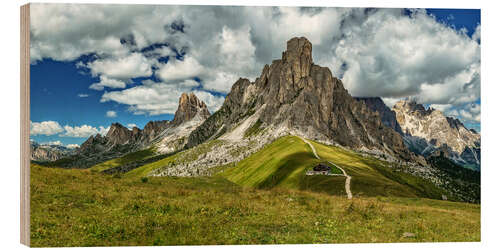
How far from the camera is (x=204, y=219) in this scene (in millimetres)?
20078

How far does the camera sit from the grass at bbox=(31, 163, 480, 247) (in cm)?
1787

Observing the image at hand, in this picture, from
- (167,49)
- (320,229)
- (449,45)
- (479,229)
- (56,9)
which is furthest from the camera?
(167,49)

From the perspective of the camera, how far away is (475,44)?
108 ft

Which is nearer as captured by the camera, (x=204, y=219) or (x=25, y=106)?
(x=204, y=219)

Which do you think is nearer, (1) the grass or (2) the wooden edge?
(1) the grass

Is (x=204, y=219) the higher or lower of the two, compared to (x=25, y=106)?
lower

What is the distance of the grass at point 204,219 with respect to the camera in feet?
58.6

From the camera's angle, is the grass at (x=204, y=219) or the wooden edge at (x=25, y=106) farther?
the wooden edge at (x=25, y=106)

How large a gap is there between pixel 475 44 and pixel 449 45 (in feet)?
13.2

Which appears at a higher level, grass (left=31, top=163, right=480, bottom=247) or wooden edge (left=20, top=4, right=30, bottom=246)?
wooden edge (left=20, top=4, right=30, bottom=246)

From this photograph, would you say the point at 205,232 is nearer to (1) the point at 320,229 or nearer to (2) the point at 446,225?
(1) the point at 320,229

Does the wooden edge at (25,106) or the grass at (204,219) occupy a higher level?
the wooden edge at (25,106)

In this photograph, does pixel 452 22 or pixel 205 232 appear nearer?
pixel 205 232

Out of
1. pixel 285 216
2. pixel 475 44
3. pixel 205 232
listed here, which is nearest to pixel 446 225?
pixel 285 216
